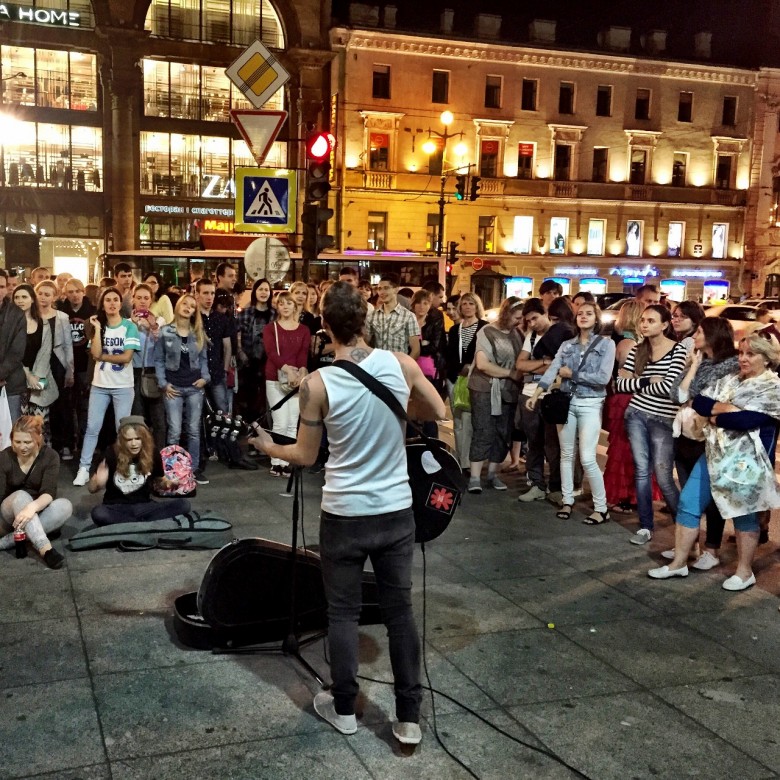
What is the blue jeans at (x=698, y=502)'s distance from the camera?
6.07 metres

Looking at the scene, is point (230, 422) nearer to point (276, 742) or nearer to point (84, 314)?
point (276, 742)

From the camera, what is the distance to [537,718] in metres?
4.15

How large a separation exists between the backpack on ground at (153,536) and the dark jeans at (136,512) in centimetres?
6

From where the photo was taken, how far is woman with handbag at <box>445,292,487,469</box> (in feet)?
30.2

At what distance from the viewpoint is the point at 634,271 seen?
46.7 m

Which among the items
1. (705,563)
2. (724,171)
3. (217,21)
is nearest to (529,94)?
(724,171)

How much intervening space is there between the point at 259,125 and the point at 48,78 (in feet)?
102

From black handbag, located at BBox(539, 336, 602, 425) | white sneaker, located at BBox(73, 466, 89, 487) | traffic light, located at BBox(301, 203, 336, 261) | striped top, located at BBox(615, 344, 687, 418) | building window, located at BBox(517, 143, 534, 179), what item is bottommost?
white sneaker, located at BBox(73, 466, 89, 487)

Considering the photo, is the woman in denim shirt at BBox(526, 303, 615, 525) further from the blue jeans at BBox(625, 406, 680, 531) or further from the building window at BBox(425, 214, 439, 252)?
the building window at BBox(425, 214, 439, 252)

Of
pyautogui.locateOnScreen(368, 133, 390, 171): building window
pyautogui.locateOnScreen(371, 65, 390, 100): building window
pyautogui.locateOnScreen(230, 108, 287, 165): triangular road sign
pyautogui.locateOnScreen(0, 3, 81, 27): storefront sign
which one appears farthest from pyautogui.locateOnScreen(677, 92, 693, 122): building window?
pyautogui.locateOnScreen(230, 108, 287, 165): triangular road sign

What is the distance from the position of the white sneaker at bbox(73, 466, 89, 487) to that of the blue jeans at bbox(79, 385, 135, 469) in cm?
4

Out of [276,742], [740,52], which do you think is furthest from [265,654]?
[740,52]

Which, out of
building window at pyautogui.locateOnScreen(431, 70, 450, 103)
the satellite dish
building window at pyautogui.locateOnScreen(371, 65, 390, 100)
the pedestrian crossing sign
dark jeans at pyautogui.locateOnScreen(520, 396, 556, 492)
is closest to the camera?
dark jeans at pyautogui.locateOnScreen(520, 396, 556, 492)

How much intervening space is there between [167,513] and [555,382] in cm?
362
